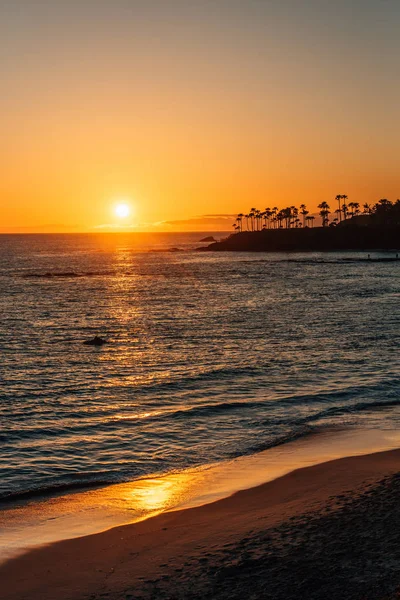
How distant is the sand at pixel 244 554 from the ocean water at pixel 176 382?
447cm

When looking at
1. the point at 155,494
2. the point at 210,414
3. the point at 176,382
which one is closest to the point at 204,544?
the point at 155,494

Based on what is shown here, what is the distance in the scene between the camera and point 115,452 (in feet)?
71.7

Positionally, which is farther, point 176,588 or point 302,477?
point 302,477

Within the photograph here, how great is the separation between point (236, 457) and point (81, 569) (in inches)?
352

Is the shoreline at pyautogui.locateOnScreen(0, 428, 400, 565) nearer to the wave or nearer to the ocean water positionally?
the ocean water

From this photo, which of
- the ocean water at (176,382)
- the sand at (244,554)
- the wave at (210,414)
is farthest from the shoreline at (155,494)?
the wave at (210,414)

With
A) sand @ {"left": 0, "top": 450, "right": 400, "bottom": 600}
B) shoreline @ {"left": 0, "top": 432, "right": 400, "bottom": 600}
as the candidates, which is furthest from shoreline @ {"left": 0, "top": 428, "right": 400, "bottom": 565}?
sand @ {"left": 0, "top": 450, "right": 400, "bottom": 600}

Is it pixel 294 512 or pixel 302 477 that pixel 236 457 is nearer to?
pixel 302 477

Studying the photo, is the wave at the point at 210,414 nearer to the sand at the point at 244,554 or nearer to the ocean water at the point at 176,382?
the ocean water at the point at 176,382

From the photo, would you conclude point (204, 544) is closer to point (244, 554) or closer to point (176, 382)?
point (244, 554)

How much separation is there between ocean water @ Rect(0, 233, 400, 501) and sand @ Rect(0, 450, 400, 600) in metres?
4.47

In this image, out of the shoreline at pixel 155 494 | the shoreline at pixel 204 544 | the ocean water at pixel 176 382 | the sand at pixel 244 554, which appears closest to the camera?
the sand at pixel 244 554

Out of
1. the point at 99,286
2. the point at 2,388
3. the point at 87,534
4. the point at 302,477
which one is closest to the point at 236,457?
the point at 302,477

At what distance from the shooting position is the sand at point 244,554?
1171cm
